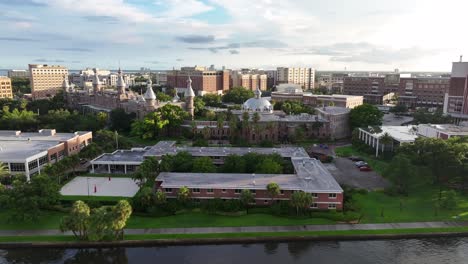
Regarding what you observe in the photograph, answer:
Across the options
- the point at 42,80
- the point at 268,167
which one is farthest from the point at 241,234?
the point at 42,80

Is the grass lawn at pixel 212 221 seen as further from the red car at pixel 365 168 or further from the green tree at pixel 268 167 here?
the red car at pixel 365 168

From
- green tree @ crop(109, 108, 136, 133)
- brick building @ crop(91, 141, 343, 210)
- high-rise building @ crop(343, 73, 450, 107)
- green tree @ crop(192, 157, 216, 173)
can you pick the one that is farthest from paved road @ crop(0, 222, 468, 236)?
high-rise building @ crop(343, 73, 450, 107)

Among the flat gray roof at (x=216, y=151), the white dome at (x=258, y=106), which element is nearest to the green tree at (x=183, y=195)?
the flat gray roof at (x=216, y=151)

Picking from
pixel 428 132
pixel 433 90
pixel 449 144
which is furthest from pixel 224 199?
pixel 433 90

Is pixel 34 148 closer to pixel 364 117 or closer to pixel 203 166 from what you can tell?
pixel 203 166

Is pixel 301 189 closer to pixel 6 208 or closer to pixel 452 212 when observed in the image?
pixel 452 212
